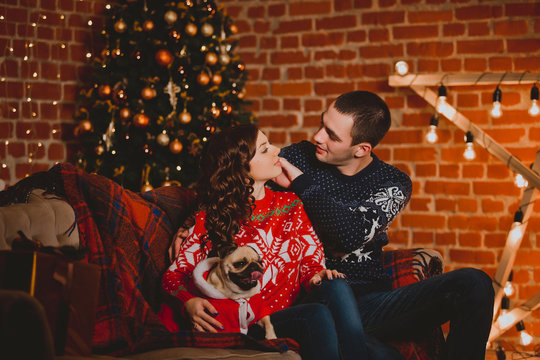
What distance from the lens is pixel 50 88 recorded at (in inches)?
128

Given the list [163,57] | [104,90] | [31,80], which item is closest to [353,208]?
[163,57]

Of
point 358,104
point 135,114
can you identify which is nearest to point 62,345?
point 358,104

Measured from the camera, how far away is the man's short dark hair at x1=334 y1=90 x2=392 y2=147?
204cm

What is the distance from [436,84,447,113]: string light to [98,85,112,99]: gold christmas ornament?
6.50 ft

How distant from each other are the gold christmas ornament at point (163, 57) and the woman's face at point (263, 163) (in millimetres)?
1156

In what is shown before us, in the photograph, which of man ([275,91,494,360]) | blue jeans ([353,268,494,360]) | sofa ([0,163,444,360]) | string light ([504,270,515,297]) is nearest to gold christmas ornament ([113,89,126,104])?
sofa ([0,163,444,360])

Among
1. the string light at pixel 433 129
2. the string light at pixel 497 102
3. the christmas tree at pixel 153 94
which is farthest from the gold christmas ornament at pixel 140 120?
the string light at pixel 497 102

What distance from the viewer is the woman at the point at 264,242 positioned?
5.10 feet

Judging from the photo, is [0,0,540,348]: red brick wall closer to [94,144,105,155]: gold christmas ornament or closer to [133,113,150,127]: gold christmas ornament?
[94,144,105,155]: gold christmas ornament

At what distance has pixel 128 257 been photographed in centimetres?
174

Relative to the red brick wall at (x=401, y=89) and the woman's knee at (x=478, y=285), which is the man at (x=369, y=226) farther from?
the red brick wall at (x=401, y=89)

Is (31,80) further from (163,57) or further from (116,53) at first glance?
(163,57)

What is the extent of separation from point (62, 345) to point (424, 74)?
2685 millimetres

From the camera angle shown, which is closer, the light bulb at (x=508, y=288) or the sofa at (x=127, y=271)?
the sofa at (x=127, y=271)
